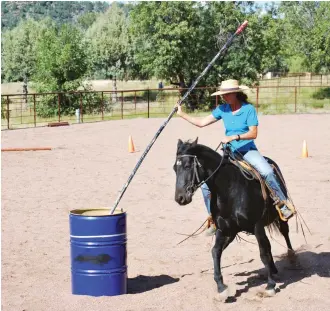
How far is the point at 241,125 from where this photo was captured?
23.0 ft

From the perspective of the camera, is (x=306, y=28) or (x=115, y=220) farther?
(x=306, y=28)

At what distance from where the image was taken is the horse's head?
6234mm

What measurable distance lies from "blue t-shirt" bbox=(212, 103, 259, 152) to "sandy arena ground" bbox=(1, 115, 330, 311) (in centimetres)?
146

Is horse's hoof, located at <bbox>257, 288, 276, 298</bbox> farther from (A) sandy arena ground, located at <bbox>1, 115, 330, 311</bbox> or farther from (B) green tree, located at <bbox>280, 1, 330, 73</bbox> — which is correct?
(B) green tree, located at <bbox>280, 1, 330, 73</bbox>

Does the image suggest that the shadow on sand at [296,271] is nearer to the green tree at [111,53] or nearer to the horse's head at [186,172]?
the horse's head at [186,172]

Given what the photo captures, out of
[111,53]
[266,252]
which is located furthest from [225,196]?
[111,53]

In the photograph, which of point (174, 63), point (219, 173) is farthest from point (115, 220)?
point (174, 63)

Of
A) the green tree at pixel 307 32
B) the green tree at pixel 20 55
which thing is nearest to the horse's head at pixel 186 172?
the green tree at pixel 307 32

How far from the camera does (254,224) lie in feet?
22.7

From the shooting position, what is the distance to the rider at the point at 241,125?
6996 mm

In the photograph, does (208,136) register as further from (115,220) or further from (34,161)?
(115,220)

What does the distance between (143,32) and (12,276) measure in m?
40.5

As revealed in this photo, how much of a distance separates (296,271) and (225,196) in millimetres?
1695

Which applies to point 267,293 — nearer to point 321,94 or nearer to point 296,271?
point 296,271
